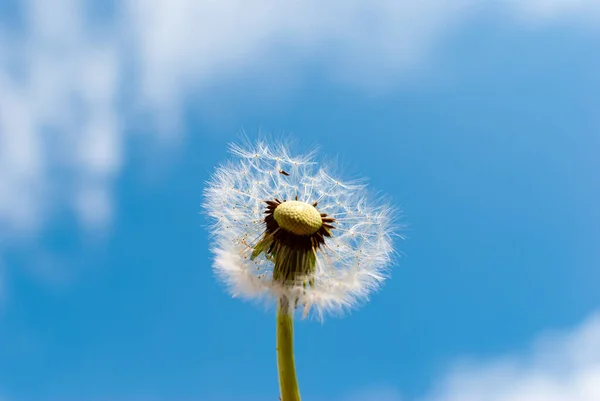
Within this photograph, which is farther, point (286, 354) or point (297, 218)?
point (297, 218)

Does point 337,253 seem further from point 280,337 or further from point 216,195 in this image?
point 216,195

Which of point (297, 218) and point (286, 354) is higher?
point (297, 218)

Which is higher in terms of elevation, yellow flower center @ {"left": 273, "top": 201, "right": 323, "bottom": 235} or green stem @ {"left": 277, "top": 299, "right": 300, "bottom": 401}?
yellow flower center @ {"left": 273, "top": 201, "right": 323, "bottom": 235}

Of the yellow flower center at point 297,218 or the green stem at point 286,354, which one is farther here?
the yellow flower center at point 297,218

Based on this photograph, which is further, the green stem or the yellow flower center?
the yellow flower center
